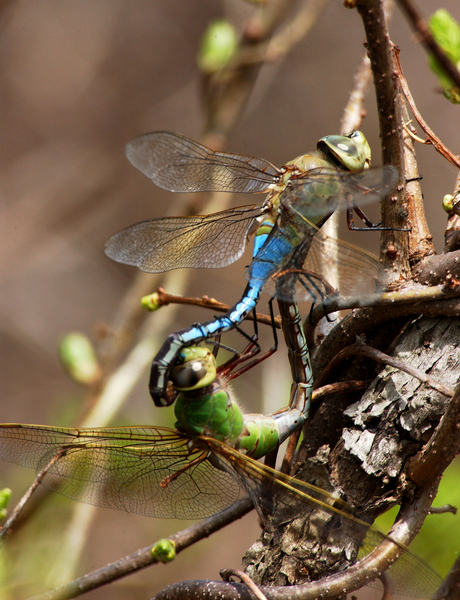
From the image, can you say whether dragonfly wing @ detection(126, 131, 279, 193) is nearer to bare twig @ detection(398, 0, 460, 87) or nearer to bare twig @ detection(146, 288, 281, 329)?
bare twig @ detection(146, 288, 281, 329)

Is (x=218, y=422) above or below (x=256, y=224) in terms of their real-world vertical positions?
below

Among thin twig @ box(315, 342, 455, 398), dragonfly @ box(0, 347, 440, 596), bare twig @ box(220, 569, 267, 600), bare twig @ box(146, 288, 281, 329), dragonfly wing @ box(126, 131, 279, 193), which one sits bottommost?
bare twig @ box(220, 569, 267, 600)

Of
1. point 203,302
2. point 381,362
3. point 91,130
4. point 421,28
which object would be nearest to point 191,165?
point 203,302

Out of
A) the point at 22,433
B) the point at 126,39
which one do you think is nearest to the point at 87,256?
the point at 126,39

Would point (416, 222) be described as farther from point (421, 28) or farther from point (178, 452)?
point (178, 452)

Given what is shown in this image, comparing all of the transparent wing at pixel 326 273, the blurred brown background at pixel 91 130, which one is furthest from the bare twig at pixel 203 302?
the blurred brown background at pixel 91 130

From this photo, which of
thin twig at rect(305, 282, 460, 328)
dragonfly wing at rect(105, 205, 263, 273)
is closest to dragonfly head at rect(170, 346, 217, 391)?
thin twig at rect(305, 282, 460, 328)

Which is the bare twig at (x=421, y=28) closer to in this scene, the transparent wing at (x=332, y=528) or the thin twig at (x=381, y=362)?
the thin twig at (x=381, y=362)

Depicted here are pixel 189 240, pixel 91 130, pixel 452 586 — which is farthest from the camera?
pixel 91 130
